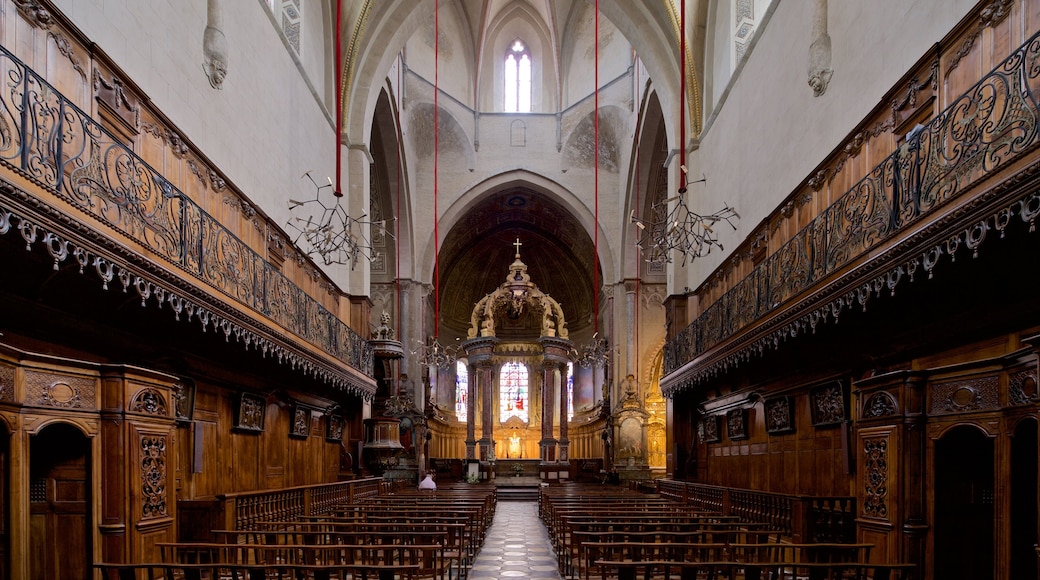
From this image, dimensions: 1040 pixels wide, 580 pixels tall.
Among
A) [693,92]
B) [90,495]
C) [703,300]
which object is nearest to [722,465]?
[703,300]

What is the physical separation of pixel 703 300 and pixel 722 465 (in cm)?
371

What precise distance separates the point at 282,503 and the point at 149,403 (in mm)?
5599

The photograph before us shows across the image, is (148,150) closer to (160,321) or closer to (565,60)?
(160,321)

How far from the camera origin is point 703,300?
18.3 m

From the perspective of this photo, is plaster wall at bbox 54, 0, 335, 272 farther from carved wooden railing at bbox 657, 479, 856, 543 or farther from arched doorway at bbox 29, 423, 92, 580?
carved wooden railing at bbox 657, 479, 856, 543

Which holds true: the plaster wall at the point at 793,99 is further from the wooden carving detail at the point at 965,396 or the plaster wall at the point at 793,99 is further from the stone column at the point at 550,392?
the stone column at the point at 550,392

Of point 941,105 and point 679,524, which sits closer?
point 941,105

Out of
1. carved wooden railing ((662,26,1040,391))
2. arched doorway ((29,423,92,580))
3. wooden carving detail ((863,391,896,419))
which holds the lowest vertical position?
arched doorway ((29,423,92,580))

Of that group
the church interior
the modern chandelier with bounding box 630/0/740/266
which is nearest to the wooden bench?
the church interior

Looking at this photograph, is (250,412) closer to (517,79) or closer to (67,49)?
(67,49)

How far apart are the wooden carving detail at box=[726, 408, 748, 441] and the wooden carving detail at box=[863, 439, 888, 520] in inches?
320

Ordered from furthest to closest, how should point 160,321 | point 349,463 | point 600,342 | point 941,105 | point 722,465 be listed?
point 600,342
point 349,463
point 722,465
point 160,321
point 941,105

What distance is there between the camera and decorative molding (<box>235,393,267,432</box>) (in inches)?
505

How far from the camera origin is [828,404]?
36.2 feet
